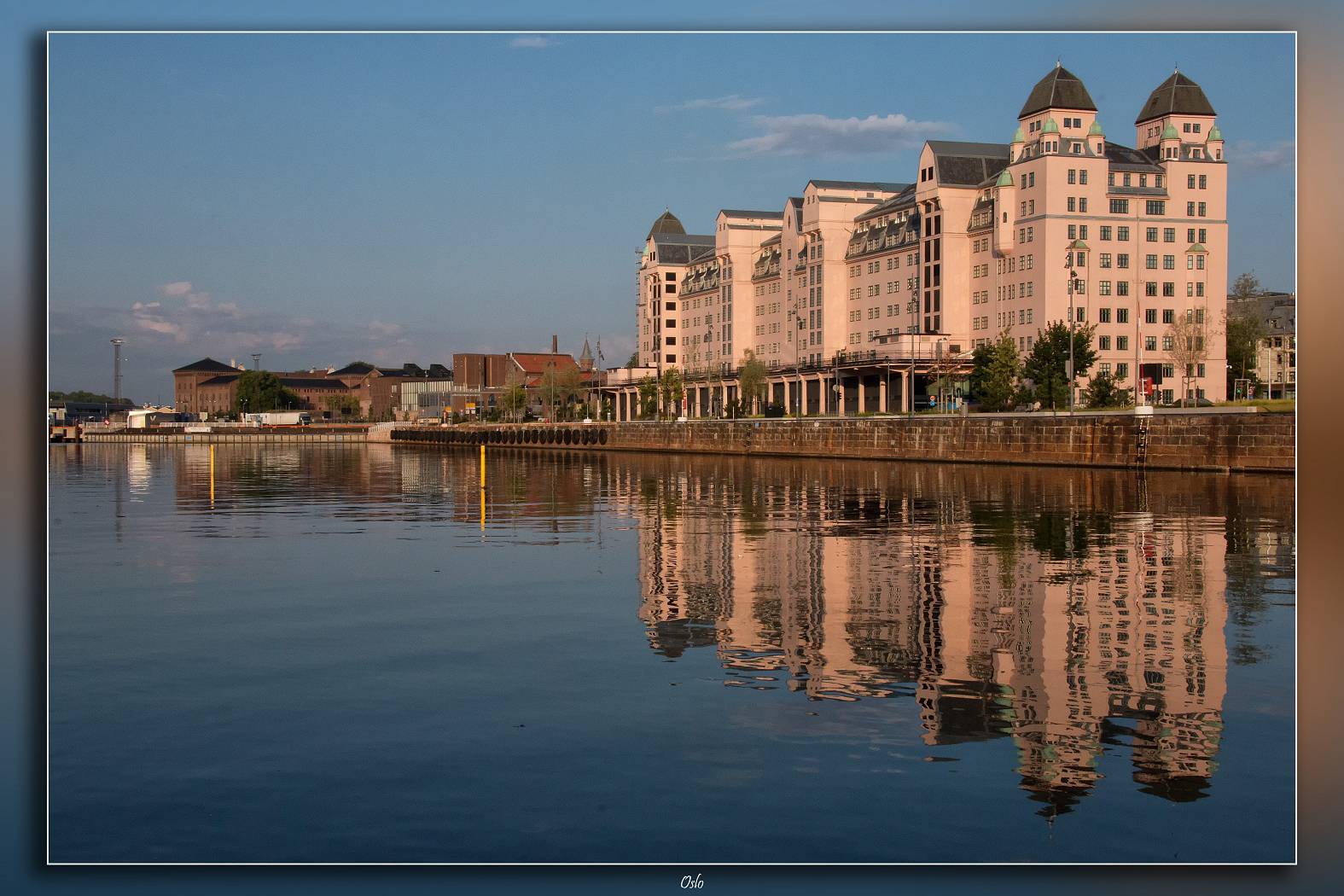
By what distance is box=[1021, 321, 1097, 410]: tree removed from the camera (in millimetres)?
90875

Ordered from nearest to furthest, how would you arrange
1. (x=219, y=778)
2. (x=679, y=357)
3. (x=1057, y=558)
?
(x=219, y=778)
(x=1057, y=558)
(x=679, y=357)

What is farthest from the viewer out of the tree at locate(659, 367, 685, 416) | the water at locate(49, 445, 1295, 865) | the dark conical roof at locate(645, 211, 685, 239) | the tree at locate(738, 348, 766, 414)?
the dark conical roof at locate(645, 211, 685, 239)

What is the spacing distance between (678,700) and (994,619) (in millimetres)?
5983

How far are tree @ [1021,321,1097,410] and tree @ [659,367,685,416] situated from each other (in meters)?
66.0

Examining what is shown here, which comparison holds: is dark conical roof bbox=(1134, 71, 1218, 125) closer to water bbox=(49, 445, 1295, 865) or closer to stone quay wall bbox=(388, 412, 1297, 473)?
stone quay wall bbox=(388, 412, 1297, 473)

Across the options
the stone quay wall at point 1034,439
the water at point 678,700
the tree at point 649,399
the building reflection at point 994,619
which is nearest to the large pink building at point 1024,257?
the stone quay wall at point 1034,439

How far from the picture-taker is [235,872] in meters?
7.46

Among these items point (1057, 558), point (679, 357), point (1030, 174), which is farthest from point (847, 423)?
point (679, 357)

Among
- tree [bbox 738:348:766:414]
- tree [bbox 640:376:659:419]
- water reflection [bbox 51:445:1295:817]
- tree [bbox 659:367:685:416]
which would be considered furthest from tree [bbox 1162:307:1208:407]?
tree [bbox 640:376:659:419]

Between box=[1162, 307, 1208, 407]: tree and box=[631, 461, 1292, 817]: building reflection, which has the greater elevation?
box=[1162, 307, 1208, 407]: tree

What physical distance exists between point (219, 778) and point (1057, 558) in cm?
1695

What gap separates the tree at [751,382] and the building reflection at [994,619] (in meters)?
101

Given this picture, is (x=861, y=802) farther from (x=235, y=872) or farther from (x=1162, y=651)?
(x=1162, y=651)
